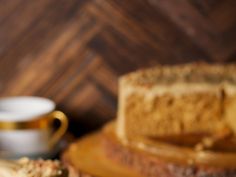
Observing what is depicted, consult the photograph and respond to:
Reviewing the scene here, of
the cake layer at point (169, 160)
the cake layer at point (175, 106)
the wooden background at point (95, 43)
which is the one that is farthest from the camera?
the wooden background at point (95, 43)

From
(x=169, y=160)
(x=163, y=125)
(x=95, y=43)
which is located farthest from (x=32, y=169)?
(x=95, y=43)

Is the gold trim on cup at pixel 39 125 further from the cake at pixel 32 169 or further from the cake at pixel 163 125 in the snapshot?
the cake at pixel 32 169

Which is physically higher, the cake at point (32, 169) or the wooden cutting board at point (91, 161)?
the cake at point (32, 169)

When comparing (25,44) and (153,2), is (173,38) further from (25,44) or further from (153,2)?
(25,44)

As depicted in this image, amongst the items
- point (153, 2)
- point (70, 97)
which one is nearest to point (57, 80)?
point (70, 97)

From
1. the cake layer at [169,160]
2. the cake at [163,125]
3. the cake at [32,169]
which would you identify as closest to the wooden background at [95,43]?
the cake at [163,125]

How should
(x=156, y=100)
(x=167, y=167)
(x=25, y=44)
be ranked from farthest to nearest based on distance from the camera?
(x=25, y=44), (x=156, y=100), (x=167, y=167)

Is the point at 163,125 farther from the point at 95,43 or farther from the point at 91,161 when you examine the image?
the point at 95,43
